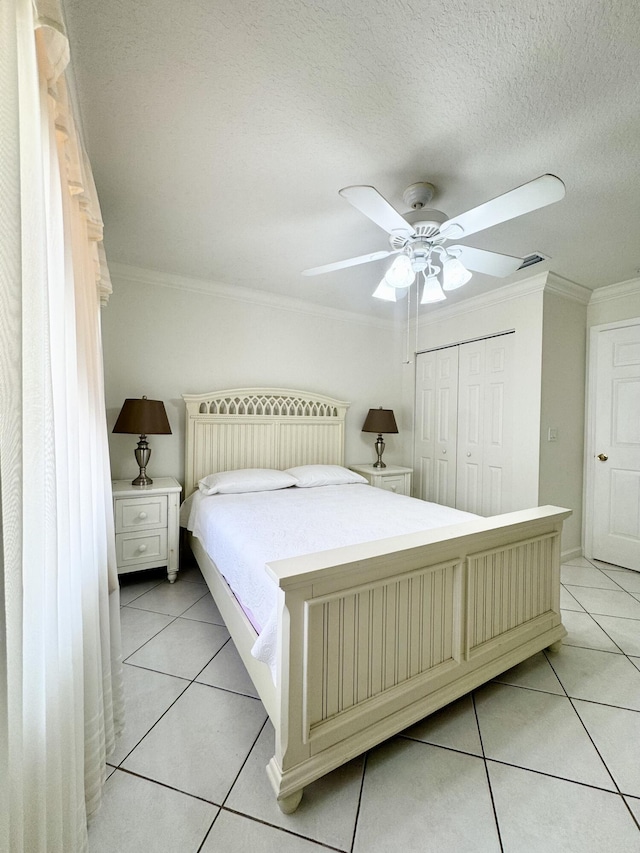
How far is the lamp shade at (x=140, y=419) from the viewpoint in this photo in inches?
101

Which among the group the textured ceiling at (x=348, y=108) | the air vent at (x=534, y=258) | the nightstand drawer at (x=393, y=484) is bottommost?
the nightstand drawer at (x=393, y=484)

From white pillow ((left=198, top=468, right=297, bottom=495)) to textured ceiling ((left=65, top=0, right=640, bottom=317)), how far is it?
1736 mm

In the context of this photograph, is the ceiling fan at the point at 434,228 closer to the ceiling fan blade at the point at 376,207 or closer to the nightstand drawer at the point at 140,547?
the ceiling fan blade at the point at 376,207

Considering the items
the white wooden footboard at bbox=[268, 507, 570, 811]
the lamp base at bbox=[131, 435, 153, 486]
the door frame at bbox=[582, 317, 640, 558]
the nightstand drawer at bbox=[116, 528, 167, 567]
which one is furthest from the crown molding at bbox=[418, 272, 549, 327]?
the nightstand drawer at bbox=[116, 528, 167, 567]

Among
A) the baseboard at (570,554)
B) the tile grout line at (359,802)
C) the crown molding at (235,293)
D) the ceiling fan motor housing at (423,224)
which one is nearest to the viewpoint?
the tile grout line at (359,802)

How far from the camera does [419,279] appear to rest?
2900 millimetres

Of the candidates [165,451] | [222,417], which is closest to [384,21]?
[222,417]

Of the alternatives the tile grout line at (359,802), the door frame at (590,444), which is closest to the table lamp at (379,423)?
the door frame at (590,444)

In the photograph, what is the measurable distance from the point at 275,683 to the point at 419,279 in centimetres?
284

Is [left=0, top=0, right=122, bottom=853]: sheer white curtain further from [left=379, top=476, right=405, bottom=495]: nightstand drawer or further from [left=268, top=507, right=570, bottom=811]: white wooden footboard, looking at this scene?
[left=379, top=476, right=405, bottom=495]: nightstand drawer

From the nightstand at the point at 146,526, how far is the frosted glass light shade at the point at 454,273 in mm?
2235

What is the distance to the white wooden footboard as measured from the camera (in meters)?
1.10

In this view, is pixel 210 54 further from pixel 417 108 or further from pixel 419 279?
pixel 419 279

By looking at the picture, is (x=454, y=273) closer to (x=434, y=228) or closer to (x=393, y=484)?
(x=434, y=228)
